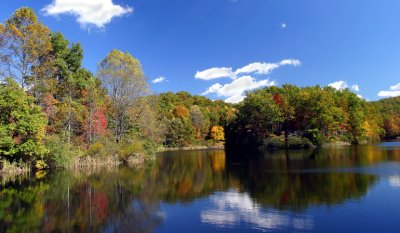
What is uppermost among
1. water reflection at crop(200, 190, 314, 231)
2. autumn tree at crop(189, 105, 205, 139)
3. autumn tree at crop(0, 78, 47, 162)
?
autumn tree at crop(189, 105, 205, 139)

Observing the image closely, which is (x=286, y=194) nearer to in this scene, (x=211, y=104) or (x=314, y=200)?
(x=314, y=200)

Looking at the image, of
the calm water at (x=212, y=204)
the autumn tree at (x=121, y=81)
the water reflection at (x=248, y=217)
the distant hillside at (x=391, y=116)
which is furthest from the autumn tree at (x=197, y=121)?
the water reflection at (x=248, y=217)

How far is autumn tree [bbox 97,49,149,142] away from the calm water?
19553mm

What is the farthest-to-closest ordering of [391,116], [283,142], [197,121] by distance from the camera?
[391,116]
[197,121]
[283,142]

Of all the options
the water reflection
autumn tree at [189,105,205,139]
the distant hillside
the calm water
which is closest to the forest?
the calm water

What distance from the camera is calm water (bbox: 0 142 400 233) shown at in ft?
39.7

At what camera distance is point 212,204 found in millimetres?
15773

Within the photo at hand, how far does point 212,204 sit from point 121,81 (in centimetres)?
2948

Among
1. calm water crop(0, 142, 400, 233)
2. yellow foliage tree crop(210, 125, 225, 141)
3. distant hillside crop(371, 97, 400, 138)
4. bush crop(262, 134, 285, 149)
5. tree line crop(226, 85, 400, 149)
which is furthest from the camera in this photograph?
distant hillside crop(371, 97, 400, 138)

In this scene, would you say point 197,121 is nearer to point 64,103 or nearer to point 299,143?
point 299,143

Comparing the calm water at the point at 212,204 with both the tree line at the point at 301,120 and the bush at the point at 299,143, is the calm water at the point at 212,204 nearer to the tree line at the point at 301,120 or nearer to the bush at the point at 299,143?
the bush at the point at 299,143

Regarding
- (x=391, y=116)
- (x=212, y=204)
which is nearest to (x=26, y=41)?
(x=212, y=204)

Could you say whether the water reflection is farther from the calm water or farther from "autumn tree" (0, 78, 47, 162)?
"autumn tree" (0, 78, 47, 162)

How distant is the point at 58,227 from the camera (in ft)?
40.3
